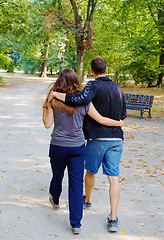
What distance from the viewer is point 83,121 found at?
3412mm

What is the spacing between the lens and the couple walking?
10.3 ft

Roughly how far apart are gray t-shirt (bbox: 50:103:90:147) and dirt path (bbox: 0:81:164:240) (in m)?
1.00

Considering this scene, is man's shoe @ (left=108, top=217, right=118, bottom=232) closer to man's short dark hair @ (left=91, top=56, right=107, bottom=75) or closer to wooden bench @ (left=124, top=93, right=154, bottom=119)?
man's short dark hair @ (left=91, top=56, right=107, bottom=75)

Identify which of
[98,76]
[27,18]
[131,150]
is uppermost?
[27,18]

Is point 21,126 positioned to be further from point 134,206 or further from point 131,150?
point 134,206

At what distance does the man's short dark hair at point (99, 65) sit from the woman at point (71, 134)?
313mm

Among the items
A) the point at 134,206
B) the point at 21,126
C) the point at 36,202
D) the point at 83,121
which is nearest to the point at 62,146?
the point at 83,121

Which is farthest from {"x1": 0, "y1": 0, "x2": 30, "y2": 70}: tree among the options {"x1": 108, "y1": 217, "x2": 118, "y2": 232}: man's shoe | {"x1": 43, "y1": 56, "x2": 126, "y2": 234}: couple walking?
{"x1": 108, "y1": 217, "x2": 118, "y2": 232}: man's shoe

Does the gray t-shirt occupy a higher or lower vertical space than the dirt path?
higher

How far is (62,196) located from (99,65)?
2012mm

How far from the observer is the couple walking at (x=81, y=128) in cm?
313

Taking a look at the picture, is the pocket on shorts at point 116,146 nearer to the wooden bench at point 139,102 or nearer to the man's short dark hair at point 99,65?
the man's short dark hair at point 99,65

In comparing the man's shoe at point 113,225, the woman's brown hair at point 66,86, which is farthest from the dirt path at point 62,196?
the woman's brown hair at point 66,86

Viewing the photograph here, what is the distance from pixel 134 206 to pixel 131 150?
11.0 feet
